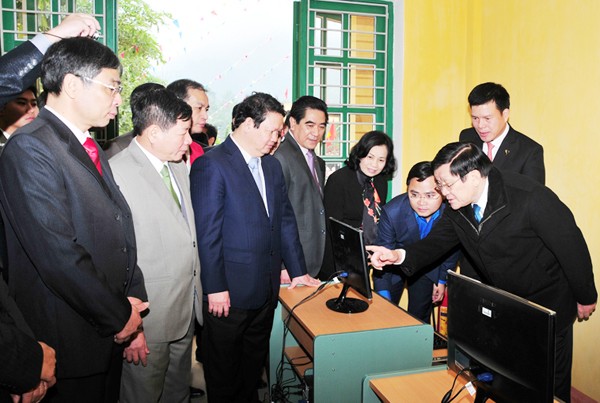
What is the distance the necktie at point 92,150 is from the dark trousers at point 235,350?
906mm

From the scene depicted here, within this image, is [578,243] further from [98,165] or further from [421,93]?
[421,93]

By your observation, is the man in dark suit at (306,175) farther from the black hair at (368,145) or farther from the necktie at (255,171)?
the necktie at (255,171)

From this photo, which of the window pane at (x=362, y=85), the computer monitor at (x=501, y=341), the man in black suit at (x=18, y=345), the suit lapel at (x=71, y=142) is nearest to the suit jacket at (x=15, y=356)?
the man in black suit at (x=18, y=345)

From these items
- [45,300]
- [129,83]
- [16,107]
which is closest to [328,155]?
[129,83]

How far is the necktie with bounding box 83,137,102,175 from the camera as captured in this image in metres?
1.64

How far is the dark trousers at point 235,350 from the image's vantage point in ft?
7.39

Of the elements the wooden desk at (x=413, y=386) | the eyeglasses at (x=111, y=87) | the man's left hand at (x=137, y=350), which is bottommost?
the wooden desk at (x=413, y=386)

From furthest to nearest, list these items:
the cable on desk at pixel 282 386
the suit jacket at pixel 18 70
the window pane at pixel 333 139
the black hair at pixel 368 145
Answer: the window pane at pixel 333 139 → the black hair at pixel 368 145 → the cable on desk at pixel 282 386 → the suit jacket at pixel 18 70

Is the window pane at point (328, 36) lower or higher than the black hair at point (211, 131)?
higher

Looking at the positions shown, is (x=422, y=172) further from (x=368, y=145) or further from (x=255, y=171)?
(x=255, y=171)

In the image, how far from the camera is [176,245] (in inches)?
75.9

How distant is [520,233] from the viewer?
1.94 meters

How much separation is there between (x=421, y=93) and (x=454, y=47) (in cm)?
49

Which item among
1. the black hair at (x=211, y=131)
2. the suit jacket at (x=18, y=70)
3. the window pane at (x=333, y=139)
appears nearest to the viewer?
the suit jacket at (x=18, y=70)
